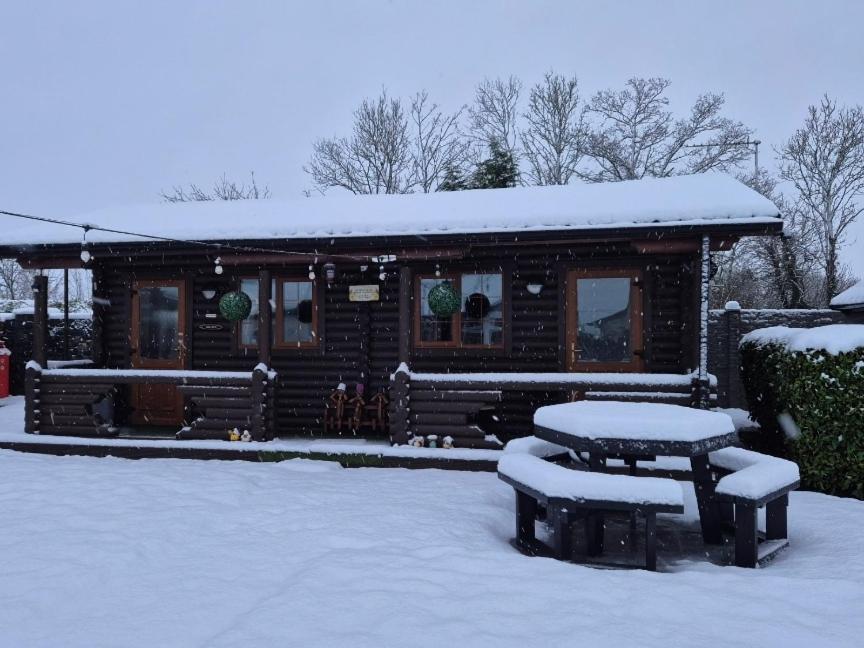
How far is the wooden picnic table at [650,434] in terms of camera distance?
4266 mm

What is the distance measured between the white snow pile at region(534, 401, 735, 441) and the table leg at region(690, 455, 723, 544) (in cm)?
35

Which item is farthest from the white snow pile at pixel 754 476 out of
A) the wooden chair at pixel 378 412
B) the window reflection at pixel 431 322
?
the wooden chair at pixel 378 412

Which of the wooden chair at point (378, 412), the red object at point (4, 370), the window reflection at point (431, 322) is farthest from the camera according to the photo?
the red object at point (4, 370)

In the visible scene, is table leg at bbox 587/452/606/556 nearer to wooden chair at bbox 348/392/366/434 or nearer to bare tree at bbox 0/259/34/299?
wooden chair at bbox 348/392/366/434

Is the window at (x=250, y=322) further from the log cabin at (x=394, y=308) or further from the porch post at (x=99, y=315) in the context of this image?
the porch post at (x=99, y=315)

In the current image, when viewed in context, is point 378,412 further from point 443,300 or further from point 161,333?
point 161,333

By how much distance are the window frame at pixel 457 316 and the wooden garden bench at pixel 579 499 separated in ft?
13.6

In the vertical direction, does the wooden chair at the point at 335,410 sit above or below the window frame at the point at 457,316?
below

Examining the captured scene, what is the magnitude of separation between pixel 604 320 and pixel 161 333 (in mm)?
7330

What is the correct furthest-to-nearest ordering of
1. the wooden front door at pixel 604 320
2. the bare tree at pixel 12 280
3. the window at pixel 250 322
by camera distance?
the bare tree at pixel 12 280
the window at pixel 250 322
the wooden front door at pixel 604 320

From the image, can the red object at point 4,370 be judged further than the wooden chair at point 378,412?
Yes

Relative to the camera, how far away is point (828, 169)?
21.8 meters

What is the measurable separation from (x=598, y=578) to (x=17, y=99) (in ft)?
639

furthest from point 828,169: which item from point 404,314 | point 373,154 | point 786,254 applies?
point 404,314
